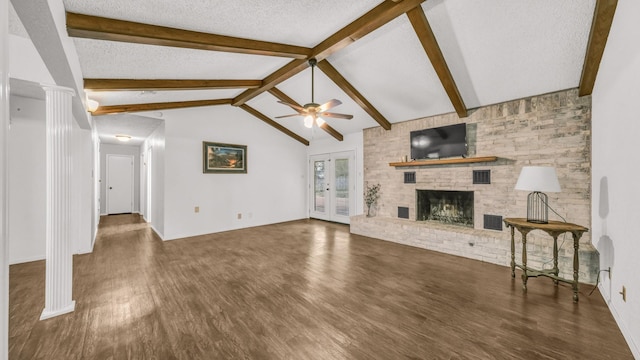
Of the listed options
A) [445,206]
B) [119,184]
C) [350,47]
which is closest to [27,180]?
[350,47]

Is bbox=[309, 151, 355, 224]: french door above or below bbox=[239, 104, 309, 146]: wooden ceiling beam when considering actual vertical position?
below

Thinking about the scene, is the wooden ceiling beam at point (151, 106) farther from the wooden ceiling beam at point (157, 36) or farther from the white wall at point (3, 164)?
the white wall at point (3, 164)

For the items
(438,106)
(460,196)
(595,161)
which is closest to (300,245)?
(460,196)

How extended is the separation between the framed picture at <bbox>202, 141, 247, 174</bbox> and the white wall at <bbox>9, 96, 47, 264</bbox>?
2.55 m

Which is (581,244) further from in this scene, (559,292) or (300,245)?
(300,245)

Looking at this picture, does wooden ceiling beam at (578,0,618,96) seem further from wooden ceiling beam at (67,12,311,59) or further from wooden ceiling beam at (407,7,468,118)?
wooden ceiling beam at (67,12,311,59)

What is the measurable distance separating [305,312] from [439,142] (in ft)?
13.2

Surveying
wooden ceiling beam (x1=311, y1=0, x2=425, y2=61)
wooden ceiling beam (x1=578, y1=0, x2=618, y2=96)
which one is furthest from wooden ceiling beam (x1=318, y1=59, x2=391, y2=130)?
wooden ceiling beam (x1=578, y1=0, x2=618, y2=96)

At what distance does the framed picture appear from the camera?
594 centimetres

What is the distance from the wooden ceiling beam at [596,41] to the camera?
2.47 m

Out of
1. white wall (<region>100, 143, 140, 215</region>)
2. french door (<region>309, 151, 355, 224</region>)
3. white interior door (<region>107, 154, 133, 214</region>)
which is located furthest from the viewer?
white interior door (<region>107, 154, 133, 214</region>)

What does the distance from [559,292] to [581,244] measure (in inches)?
38.1

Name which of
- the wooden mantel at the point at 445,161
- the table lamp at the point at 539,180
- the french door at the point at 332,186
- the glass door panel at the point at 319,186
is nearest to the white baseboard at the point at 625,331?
the table lamp at the point at 539,180

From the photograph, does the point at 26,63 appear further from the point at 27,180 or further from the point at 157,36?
the point at 27,180
